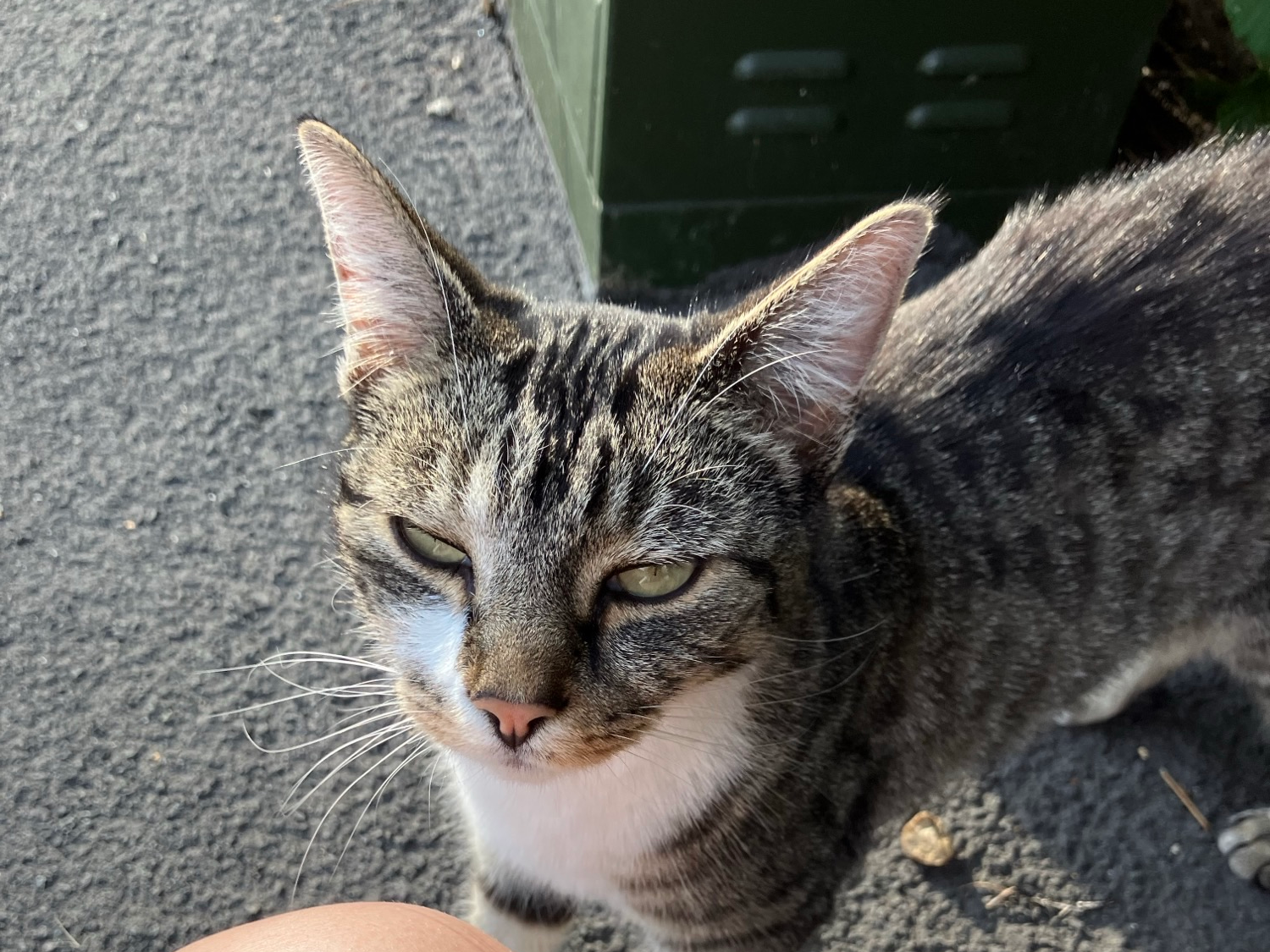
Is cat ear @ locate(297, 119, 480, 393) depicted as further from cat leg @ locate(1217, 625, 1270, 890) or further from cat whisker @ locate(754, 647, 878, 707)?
cat leg @ locate(1217, 625, 1270, 890)

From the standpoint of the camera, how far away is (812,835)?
1.41 meters

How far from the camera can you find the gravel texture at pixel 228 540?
1778mm

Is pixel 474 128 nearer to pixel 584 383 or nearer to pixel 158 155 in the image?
pixel 158 155

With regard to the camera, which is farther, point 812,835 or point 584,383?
point 812,835

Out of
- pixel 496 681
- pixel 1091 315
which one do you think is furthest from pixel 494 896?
pixel 1091 315

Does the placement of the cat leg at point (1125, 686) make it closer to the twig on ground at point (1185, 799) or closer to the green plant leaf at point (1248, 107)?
the twig on ground at point (1185, 799)

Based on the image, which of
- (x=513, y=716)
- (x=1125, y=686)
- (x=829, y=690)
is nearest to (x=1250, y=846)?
(x=1125, y=686)

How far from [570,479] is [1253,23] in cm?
158

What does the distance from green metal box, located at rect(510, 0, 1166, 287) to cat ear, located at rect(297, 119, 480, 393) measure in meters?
1.04

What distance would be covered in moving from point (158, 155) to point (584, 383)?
74.4 inches

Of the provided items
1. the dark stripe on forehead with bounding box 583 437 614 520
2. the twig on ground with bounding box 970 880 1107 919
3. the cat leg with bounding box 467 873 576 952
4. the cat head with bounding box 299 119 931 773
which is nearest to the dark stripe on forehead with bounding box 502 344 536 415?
the cat head with bounding box 299 119 931 773

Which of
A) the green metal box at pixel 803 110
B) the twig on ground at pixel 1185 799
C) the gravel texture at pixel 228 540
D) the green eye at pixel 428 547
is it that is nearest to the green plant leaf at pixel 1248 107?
the green metal box at pixel 803 110

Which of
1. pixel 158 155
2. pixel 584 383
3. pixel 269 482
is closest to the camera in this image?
pixel 584 383

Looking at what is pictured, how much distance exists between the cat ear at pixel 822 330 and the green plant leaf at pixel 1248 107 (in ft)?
4.96
